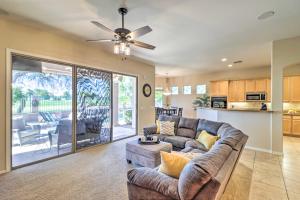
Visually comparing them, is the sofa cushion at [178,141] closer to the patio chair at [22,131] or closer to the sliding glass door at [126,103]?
the sliding glass door at [126,103]

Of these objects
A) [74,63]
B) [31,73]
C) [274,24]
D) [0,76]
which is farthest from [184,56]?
[0,76]

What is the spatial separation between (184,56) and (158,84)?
5.22 meters

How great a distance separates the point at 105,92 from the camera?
5.45 meters

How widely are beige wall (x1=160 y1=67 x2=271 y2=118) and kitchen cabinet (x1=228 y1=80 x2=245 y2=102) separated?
Answer: 1.41ft

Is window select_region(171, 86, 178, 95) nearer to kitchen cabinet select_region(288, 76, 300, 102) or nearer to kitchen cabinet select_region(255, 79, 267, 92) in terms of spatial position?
kitchen cabinet select_region(255, 79, 267, 92)

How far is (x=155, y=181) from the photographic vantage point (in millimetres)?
1794

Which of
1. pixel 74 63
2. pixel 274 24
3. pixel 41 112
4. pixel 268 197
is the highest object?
pixel 274 24

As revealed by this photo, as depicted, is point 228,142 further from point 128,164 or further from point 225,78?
point 225,78

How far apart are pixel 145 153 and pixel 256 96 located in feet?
21.3

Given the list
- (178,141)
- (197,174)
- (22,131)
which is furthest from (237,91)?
(22,131)

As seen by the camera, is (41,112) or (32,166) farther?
(41,112)

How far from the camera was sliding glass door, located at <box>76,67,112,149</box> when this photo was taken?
15.5 feet

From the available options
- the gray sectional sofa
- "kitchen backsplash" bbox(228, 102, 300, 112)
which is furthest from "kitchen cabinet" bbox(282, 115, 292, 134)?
the gray sectional sofa

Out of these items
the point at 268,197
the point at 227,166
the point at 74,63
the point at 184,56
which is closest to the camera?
the point at 227,166
